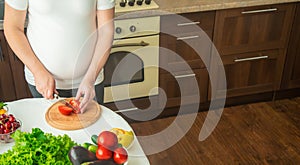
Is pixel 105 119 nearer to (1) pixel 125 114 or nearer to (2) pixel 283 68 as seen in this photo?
(1) pixel 125 114

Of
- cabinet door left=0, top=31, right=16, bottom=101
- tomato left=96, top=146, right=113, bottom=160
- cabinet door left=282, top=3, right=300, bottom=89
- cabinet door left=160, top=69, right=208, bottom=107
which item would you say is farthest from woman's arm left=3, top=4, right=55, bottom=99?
cabinet door left=282, top=3, right=300, bottom=89

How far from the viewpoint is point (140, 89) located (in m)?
2.46

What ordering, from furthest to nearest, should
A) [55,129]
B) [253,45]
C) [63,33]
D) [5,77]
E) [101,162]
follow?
[253,45]
[5,77]
[63,33]
[55,129]
[101,162]

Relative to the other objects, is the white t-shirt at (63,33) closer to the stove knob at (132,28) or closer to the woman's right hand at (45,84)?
the woman's right hand at (45,84)

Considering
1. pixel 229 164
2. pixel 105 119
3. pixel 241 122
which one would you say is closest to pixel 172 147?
pixel 229 164

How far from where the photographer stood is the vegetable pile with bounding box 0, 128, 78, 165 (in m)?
1.06

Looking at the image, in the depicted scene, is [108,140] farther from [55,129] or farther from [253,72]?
[253,72]

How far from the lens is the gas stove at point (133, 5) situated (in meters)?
2.19

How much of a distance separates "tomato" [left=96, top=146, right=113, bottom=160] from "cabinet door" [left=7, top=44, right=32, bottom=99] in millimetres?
1198

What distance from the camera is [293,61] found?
2676mm

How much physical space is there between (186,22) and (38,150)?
4.74 ft

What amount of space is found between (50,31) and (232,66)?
1.47 metres

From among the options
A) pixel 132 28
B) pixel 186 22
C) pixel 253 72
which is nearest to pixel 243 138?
pixel 253 72

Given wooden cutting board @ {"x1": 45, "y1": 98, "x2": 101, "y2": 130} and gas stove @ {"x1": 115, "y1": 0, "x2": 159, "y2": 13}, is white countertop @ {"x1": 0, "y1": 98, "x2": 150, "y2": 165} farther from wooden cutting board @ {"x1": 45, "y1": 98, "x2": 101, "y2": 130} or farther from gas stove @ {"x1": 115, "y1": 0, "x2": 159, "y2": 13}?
gas stove @ {"x1": 115, "y1": 0, "x2": 159, "y2": 13}
